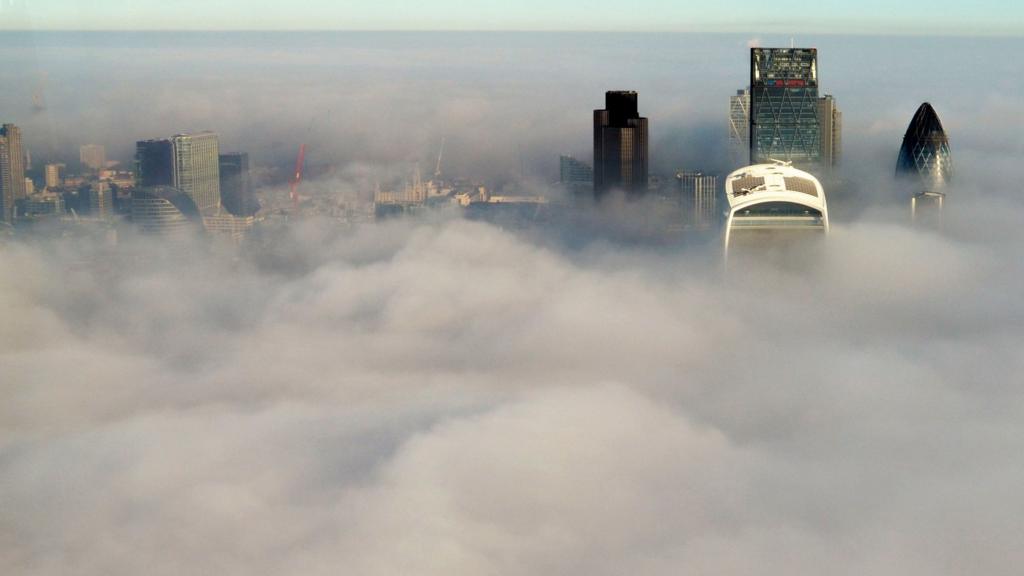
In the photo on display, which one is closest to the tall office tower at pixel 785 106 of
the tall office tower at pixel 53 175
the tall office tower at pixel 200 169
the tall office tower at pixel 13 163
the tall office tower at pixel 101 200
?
the tall office tower at pixel 200 169

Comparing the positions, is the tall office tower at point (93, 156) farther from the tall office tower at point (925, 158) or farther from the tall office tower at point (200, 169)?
the tall office tower at point (925, 158)

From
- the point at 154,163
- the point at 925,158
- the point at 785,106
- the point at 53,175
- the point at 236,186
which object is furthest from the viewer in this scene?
the point at 925,158

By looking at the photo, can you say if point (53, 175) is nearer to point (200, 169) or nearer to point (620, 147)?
point (200, 169)

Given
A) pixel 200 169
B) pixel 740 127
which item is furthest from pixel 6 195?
pixel 740 127

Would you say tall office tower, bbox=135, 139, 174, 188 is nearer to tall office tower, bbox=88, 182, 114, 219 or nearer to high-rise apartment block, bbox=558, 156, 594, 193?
tall office tower, bbox=88, 182, 114, 219

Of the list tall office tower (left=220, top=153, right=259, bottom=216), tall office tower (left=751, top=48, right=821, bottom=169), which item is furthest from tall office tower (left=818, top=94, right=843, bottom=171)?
tall office tower (left=220, top=153, right=259, bottom=216)
